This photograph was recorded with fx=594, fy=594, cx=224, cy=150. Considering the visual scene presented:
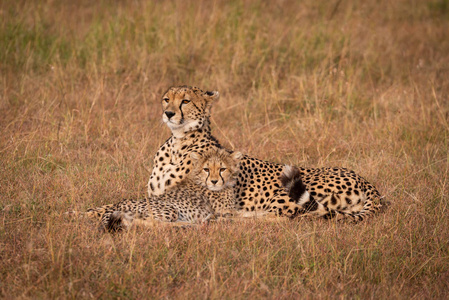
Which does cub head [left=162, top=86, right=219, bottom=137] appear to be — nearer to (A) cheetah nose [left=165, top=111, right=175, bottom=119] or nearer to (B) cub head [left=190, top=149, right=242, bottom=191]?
(A) cheetah nose [left=165, top=111, right=175, bottom=119]

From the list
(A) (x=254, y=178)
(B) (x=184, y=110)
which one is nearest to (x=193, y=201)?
(A) (x=254, y=178)

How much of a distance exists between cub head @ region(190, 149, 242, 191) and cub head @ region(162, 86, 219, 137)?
0.98 ft

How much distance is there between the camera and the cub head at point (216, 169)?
4465 millimetres

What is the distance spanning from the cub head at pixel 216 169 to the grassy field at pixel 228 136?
0.50 metres

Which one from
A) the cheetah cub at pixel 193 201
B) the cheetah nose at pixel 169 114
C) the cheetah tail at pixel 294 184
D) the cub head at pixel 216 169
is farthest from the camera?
the cheetah nose at pixel 169 114

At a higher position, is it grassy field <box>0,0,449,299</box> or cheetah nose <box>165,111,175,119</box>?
cheetah nose <box>165,111,175,119</box>

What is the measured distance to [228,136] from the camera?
597 centimetres

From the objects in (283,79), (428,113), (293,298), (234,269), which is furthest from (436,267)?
(283,79)

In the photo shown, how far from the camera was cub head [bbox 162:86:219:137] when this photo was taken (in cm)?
461

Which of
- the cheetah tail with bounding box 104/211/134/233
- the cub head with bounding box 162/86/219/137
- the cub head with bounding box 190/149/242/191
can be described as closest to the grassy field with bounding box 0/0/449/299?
the cheetah tail with bounding box 104/211/134/233

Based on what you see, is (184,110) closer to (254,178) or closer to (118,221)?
(254,178)

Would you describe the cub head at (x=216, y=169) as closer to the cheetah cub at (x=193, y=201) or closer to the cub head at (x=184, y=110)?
the cheetah cub at (x=193, y=201)

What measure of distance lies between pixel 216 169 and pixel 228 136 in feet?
4.99

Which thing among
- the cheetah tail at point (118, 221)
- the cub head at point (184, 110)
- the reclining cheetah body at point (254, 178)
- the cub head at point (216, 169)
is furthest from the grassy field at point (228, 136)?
the cub head at point (184, 110)
